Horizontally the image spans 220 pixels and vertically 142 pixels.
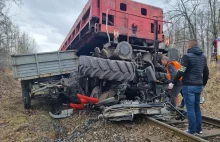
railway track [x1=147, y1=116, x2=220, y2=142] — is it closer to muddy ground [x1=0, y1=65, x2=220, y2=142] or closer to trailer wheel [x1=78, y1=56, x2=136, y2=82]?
muddy ground [x1=0, y1=65, x2=220, y2=142]

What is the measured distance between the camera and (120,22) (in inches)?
245

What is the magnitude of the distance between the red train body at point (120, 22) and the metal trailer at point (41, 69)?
35.1 inches

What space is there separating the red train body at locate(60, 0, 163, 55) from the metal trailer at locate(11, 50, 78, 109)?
892 millimetres

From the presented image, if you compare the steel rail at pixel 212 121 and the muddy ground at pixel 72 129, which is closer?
the muddy ground at pixel 72 129

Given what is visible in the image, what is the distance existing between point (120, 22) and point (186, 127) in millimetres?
3368

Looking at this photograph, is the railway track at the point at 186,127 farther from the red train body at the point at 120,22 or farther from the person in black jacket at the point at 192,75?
the red train body at the point at 120,22

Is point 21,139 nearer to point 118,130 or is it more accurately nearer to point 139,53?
point 118,130

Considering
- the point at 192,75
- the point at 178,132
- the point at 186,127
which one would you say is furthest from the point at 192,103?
the point at 186,127

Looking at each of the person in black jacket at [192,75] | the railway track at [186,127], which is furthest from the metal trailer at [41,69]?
the person in black jacket at [192,75]

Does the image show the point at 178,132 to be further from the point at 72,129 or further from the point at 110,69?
the point at 72,129

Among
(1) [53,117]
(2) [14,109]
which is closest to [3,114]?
(2) [14,109]

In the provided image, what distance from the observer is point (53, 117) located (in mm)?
5926

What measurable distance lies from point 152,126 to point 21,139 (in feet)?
8.60

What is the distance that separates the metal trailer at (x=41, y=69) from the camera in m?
6.43
